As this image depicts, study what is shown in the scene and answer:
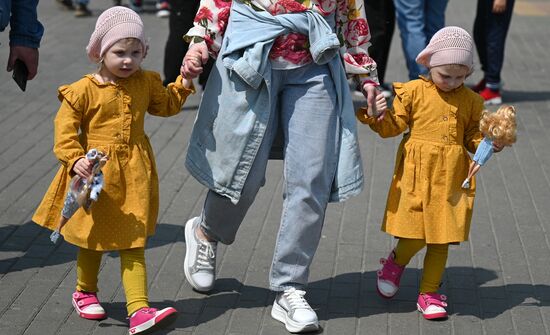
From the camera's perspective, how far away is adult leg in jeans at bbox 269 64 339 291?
15.9 ft

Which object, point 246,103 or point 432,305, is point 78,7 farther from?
point 432,305

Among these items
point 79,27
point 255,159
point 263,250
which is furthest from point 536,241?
point 79,27

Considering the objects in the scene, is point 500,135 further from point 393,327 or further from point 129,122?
point 129,122

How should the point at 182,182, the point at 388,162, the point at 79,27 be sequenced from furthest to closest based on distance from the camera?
the point at 79,27, the point at 388,162, the point at 182,182

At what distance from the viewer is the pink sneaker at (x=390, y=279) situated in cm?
529

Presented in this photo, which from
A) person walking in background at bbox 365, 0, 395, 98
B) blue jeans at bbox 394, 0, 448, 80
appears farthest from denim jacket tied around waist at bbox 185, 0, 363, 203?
person walking in background at bbox 365, 0, 395, 98

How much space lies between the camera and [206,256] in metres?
5.30

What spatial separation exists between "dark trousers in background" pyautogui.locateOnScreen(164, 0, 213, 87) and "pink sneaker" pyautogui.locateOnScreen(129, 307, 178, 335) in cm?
447

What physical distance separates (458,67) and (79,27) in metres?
9.00

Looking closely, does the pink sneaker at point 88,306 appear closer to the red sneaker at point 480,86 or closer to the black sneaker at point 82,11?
the red sneaker at point 480,86

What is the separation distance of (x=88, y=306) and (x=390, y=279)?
1.41 metres

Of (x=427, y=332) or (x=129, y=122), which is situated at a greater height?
(x=129, y=122)

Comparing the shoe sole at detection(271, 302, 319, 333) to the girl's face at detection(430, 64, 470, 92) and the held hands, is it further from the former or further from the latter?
the girl's face at detection(430, 64, 470, 92)

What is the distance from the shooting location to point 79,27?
13289 millimetres
